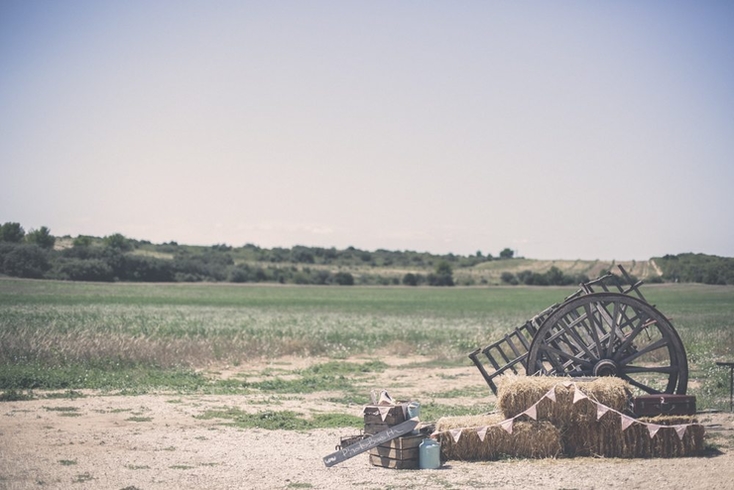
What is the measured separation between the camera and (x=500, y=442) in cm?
1138

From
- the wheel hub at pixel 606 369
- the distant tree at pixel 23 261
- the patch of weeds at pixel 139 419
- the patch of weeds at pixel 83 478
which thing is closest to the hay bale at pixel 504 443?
the wheel hub at pixel 606 369

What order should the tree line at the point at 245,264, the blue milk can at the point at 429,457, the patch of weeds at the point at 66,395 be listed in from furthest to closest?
the tree line at the point at 245,264
the patch of weeds at the point at 66,395
the blue milk can at the point at 429,457

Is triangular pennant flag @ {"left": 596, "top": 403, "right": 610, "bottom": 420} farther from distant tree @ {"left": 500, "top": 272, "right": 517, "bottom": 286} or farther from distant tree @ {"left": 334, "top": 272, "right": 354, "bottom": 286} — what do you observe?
distant tree @ {"left": 500, "top": 272, "right": 517, "bottom": 286}

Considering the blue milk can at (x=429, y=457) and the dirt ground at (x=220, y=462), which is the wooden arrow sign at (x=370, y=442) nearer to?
the dirt ground at (x=220, y=462)

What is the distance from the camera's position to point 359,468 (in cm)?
1116

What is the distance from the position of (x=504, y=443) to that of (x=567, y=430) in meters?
1.03

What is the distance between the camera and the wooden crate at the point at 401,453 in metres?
11.0

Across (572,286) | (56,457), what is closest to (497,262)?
(572,286)

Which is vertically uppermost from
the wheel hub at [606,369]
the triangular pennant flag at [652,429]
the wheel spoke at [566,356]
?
the wheel spoke at [566,356]

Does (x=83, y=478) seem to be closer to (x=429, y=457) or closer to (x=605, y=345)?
(x=429, y=457)

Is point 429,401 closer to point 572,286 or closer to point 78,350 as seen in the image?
point 78,350

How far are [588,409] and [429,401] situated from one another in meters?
7.25

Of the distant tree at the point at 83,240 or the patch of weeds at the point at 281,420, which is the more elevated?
the distant tree at the point at 83,240

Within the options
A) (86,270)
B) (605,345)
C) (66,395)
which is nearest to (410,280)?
(86,270)
